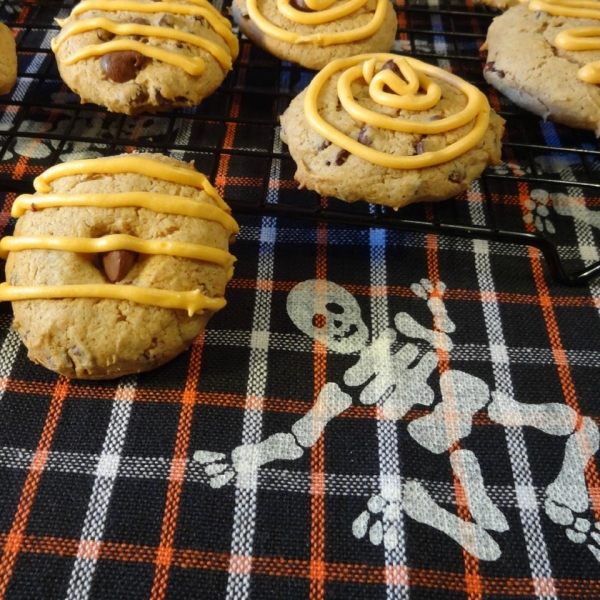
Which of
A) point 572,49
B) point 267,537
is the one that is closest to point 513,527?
point 267,537

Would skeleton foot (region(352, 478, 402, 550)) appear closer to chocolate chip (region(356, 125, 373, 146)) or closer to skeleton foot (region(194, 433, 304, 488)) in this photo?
skeleton foot (region(194, 433, 304, 488))

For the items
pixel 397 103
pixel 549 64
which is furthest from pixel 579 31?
pixel 397 103

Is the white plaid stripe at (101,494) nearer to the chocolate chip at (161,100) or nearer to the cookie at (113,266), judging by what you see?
the cookie at (113,266)

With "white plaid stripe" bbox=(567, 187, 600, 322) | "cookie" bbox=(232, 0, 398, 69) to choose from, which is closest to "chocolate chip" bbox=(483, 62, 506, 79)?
"cookie" bbox=(232, 0, 398, 69)

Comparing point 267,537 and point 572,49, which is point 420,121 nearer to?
point 572,49

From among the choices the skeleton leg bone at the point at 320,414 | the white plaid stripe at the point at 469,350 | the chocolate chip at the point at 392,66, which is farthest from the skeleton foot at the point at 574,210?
the skeleton leg bone at the point at 320,414
